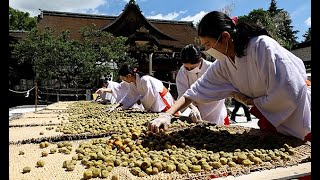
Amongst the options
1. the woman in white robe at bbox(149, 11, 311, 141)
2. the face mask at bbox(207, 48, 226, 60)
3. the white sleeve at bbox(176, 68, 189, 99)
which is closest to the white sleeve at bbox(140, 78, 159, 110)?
the white sleeve at bbox(176, 68, 189, 99)

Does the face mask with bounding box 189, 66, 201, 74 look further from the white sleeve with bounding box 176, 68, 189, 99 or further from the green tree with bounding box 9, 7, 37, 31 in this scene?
the green tree with bounding box 9, 7, 37, 31

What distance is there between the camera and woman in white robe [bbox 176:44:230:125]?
9.61 feet

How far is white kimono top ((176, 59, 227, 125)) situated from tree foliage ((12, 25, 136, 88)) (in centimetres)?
977

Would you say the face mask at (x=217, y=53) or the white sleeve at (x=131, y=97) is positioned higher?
the face mask at (x=217, y=53)

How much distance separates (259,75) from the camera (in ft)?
5.72

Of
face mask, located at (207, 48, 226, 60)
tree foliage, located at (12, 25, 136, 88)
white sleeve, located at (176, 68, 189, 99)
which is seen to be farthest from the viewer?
tree foliage, located at (12, 25, 136, 88)

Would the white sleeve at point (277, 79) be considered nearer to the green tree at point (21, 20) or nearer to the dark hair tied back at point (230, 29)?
the dark hair tied back at point (230, 29)

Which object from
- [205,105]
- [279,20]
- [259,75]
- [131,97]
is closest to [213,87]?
[259,75]

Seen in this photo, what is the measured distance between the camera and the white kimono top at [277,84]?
159 cm

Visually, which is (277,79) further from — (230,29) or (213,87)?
(213,87)

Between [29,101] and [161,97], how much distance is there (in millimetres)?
12060

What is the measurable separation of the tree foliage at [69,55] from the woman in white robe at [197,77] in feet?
32.1

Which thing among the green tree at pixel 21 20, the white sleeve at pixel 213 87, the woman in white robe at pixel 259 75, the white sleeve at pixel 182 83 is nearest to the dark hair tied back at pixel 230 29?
the woman in white robe at pixel 259 75

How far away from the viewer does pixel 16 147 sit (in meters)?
1.98
